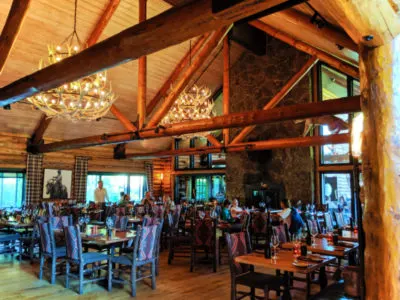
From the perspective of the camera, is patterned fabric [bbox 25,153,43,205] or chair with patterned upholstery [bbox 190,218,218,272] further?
patterned fabric [bbox 25,153,43,205]

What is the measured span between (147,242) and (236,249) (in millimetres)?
1630

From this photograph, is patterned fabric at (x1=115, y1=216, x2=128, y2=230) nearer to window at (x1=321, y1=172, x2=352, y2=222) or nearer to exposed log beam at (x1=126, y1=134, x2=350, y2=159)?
exposed log beam at (x1=126, y1=134, x2=350, y2=159)

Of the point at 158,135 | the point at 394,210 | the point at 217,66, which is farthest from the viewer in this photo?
the point at 217,66

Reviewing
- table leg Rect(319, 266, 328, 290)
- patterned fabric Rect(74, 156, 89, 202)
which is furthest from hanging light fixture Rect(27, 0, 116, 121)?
patterned fabric Rect(74, 156, 89, 202)

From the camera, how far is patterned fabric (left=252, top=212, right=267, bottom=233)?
863 centimetres

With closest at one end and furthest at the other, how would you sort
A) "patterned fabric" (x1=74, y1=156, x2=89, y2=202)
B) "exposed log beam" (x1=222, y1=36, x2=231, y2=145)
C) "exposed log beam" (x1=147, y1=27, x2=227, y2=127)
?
"exposed log beam" (x1=147, y1=27, x2=227, y2=127), "exposed log beam" (x1=222, y1=36, x2=231, y2=145), "patterned fabric" (x1=74, y1=156, x2=89, y2=202)

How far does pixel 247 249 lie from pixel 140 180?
14.0 m

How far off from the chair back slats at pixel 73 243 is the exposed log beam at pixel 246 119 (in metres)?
4.17

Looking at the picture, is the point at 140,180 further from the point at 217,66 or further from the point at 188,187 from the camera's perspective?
the point at 217,66

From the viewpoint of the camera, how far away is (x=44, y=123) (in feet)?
43.6

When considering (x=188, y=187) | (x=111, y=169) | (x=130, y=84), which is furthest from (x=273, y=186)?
(x=111, y=169)

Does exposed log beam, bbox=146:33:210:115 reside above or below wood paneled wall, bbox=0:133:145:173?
above

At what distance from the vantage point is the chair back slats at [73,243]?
17.1ft

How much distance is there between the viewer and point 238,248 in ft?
14.5
